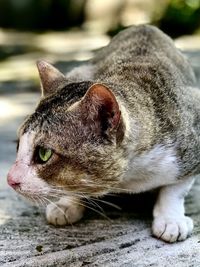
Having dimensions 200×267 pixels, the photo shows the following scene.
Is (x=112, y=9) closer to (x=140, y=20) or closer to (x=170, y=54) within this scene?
(x=140, y=20)

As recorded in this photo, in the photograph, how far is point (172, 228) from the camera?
318 centimetres

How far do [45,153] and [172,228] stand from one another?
2.70ft

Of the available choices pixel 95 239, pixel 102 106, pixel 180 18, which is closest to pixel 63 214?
pixel 95 239

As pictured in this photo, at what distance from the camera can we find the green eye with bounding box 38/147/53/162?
110 inches

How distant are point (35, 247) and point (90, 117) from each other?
2.51ft

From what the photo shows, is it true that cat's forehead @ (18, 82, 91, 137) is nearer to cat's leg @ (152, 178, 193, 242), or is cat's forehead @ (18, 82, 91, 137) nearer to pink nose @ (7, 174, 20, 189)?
pink nose @ (7, 174, 20, 189)

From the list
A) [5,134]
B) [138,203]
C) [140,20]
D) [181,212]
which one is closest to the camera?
[181,212]

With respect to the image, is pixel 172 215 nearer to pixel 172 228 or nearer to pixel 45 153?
pixel 172 228

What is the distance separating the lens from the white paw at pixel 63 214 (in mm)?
3355

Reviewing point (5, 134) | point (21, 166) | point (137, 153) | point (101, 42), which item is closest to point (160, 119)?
point (137, 153)

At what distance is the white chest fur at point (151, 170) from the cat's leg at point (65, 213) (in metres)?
0.35

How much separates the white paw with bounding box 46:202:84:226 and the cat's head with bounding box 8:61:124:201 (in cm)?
52

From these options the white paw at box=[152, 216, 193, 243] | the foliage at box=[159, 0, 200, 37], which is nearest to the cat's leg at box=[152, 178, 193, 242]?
the white paw at box=[152, 216, 193, 243]

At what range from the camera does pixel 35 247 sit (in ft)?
10.2
